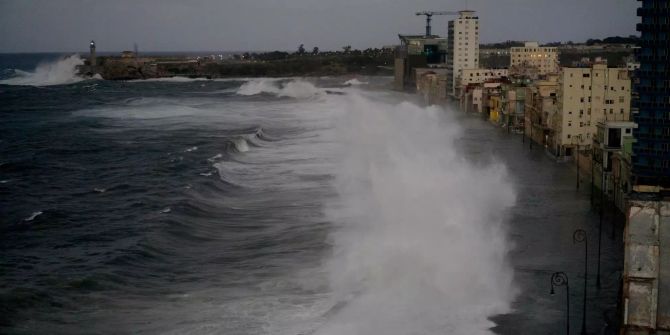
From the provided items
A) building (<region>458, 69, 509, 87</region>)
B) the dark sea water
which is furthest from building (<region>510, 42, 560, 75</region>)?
the dark sea water

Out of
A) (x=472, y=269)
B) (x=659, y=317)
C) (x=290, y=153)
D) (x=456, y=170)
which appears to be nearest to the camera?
(x=659, y=317)

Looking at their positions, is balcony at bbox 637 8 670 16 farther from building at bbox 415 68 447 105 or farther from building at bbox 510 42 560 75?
building at bbox 510 42 560 75

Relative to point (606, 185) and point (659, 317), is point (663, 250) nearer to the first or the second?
point (659, 317)

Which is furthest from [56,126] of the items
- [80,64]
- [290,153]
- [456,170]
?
[80,64]

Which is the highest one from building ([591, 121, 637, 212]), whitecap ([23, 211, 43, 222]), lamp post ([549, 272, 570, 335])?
Answer: building ([591, 121, 637, 212])

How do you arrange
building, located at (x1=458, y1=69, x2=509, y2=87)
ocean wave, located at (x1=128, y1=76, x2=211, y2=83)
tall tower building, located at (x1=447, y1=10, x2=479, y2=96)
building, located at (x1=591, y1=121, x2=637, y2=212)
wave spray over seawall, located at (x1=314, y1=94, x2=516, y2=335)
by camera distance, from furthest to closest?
ocean wave, located at (x1=128, y1=76, x2=211, y2=83) < tall tower building, located at (x1=447, y1=10, x2=479, y2=96) < building, located at (x1=458, y1=69, x2=509, y2=87) < building, located at (x1=591, y1=121, x2=637, y2=212) < wave spray over seawall, located at (x1=314, y1=94, x2=516, y2=335)

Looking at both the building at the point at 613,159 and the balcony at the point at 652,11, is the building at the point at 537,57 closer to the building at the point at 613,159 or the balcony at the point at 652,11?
the building at the point at 613,159

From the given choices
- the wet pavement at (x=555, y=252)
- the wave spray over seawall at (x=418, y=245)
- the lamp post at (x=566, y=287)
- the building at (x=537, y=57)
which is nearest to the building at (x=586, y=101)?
the wet pavement at (x=555, y=252)
